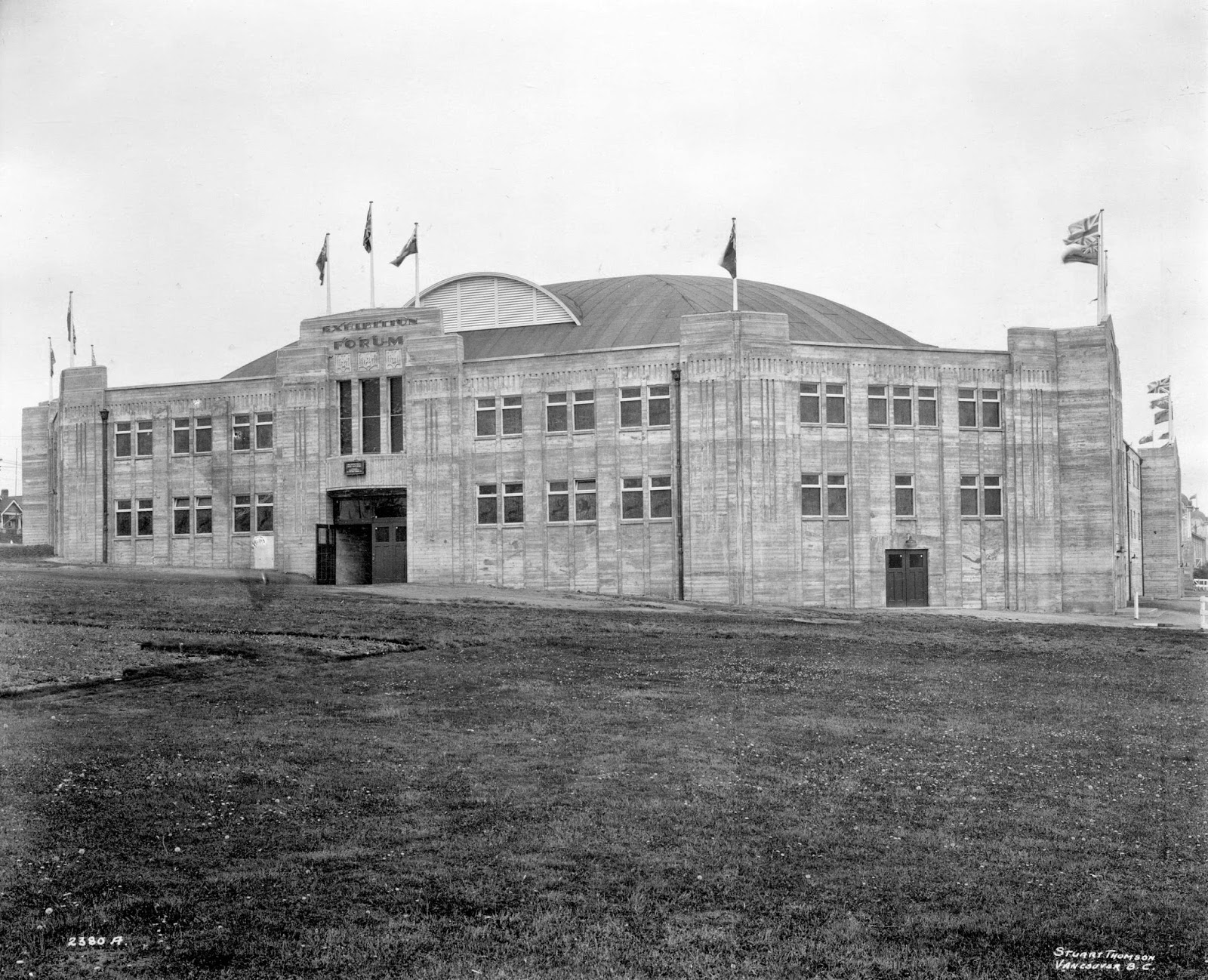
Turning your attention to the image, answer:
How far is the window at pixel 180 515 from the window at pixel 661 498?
21.7 metres

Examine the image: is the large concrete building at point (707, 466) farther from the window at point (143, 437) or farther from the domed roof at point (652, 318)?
the window at point (143, 437)

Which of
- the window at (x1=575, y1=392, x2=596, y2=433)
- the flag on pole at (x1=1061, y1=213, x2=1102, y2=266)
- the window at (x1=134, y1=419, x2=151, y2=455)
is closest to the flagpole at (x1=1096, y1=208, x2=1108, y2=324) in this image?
the flag on pole at (x1=1061, y1=213, x2=1102, y2=266)

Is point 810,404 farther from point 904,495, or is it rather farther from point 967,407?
point 967,407

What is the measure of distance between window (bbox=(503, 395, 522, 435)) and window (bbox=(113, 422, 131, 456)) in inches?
738

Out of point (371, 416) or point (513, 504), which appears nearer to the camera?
point (513, 504)

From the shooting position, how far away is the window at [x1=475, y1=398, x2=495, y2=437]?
50.8 m

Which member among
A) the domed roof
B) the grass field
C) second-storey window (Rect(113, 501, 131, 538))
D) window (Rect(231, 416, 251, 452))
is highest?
the domed roof

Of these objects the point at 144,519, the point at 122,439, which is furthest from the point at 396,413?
the point at 122,439

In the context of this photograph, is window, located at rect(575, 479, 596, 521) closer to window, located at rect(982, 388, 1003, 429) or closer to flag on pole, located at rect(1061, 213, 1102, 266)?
window, located at rect(982, 388, 1003, 429)

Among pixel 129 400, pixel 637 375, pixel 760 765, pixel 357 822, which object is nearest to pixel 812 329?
pixel 637 375

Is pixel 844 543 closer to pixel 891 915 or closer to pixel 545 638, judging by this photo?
pixel 545 638

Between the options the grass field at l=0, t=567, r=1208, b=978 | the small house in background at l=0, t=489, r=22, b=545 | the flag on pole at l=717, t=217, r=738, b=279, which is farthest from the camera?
the small house in background at l=0, t=489, r=22, b=545

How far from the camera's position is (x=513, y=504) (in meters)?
50.2

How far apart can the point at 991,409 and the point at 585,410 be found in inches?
644
